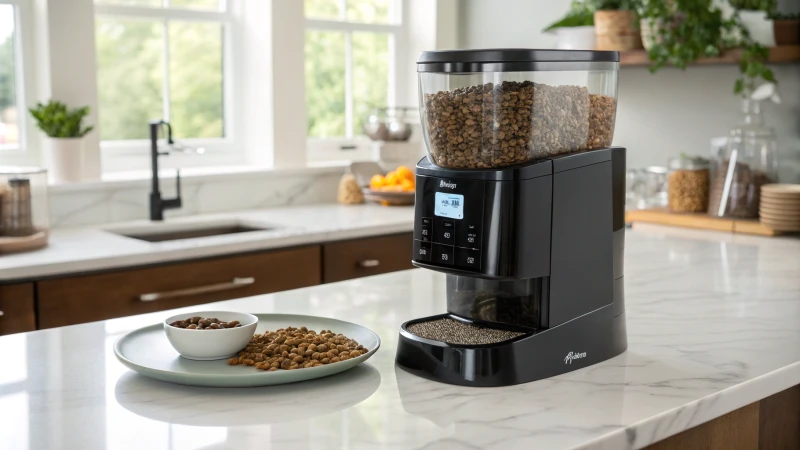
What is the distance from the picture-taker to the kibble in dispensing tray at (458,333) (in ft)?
4.36

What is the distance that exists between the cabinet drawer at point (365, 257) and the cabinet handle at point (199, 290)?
1.03 feet

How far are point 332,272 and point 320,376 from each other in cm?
186

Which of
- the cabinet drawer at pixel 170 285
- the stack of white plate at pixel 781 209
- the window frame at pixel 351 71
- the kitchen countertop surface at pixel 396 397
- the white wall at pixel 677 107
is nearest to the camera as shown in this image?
the kitchen countertop surface at pixel 396 397

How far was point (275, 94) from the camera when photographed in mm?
3789

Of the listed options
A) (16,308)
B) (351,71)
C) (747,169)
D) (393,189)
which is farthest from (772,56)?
(16,308)

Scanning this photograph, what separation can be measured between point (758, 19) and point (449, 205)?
90.7 inches

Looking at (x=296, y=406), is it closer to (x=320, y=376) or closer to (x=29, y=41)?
(x=320, y=376)

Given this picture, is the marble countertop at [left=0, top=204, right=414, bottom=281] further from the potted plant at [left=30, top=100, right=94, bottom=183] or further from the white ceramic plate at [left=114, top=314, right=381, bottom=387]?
the white ceramic plate at [left=114, top=314, right=381, bottom=387]

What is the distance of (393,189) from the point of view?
370cm

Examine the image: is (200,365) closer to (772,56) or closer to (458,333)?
(458,333)

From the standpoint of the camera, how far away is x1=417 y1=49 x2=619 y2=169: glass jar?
126 cm

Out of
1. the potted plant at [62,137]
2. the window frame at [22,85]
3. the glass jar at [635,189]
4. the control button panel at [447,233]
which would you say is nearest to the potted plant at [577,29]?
the glass jar at [635,189]

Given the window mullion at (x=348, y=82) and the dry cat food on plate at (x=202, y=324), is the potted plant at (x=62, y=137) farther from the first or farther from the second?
the dry cat food on plate at (x=202, y=324)

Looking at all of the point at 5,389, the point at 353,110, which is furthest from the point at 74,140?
the point at 5,389
